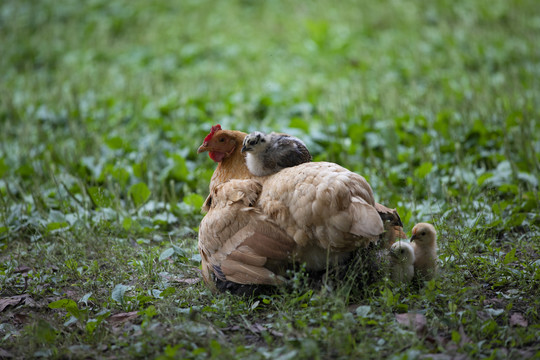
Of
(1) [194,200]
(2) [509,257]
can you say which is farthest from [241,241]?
(2) [509,257]

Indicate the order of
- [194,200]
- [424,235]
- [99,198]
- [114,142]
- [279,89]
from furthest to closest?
[279,89] → [114,142] → [194,200] → [99,198] → [424,235]

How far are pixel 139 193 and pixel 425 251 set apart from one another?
2.69m

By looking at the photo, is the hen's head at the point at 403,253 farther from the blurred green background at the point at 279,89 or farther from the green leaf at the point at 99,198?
the green leaf at the point at 99,198

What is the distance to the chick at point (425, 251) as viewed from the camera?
11.4ft

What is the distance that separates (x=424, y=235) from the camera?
3480 mm

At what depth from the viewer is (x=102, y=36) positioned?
10727 mm

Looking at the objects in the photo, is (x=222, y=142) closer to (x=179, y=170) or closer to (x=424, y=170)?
(x=179, y=170)

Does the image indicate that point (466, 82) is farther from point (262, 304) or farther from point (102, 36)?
point (102, 36)

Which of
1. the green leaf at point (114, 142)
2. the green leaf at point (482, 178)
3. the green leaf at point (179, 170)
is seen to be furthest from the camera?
the green leaf at point (114, 142)

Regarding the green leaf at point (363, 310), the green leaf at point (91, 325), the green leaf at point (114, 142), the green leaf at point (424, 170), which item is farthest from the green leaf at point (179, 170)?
the green leaf at point (363, 310)

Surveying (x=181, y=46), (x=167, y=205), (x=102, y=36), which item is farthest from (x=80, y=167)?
(x=102, y=36)

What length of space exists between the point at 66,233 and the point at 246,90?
4051 millimetres

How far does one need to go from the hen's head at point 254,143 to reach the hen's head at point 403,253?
1.10 m

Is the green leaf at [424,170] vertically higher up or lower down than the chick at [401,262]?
higher up
